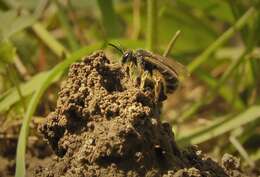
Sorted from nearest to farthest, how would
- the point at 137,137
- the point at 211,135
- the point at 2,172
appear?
1. the point at 137,137
2. the point at 2,172
3. the point at 211,135

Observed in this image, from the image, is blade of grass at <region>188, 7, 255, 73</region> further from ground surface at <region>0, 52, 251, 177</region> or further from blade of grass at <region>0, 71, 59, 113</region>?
ground surface at <region>0, 52, 251, 177</region>

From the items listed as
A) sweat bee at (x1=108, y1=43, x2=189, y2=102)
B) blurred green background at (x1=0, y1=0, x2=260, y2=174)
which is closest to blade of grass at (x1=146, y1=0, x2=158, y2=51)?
blurred green background at (x1=0, y1=0, x2=260, y2=174)

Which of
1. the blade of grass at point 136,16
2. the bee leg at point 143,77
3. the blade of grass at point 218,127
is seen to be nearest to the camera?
the bee leg at point 143,77

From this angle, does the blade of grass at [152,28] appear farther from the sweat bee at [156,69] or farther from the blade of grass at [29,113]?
the sweat bee at [156,69]

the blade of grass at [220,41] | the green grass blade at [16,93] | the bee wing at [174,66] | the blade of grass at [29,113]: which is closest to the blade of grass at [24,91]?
the green grass blade at [16,93]

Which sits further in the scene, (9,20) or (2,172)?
(9,20)

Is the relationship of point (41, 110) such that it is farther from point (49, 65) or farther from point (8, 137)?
point (49, 65)

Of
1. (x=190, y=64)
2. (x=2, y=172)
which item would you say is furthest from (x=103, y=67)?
(x=190, y=64)

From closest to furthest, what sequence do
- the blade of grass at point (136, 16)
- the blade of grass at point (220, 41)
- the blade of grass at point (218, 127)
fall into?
the blade of grass at point (218, 127), the blade of grass at point (220, 41), the blade of grass at point (136, 16)
